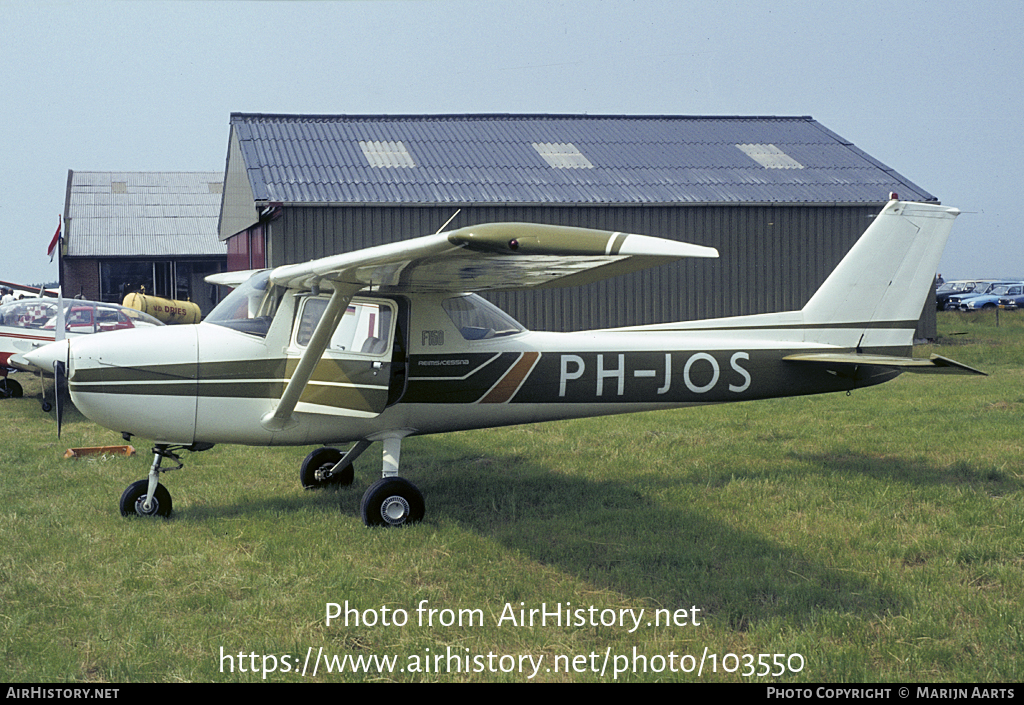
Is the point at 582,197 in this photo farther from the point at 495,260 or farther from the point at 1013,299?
the point at 1013,299

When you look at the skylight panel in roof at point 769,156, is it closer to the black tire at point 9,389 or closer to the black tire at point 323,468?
the black tire at point 323,468

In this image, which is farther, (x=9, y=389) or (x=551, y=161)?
(x=551, y=161)

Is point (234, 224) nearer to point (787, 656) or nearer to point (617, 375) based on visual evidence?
point (617, 375)

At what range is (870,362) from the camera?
24.8ft

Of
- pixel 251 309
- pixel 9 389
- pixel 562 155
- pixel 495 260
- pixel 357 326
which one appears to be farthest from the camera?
pixel 562 155

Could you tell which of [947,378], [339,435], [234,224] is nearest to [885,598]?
[339,435]

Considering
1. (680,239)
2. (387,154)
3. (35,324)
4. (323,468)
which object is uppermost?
(387,154)

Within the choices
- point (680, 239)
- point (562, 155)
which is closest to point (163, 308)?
point (562, 155)

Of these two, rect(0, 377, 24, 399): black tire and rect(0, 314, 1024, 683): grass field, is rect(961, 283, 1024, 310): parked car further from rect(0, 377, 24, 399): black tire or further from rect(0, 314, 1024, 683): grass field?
rect(0, 377, 24, 399): black tire

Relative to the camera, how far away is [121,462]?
9055 millimetres

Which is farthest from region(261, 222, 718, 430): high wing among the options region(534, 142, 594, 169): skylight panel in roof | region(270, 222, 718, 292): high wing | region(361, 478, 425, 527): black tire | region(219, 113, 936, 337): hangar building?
region(534, 142, 594, 169): skylight panel in roof

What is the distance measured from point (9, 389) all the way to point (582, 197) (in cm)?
1228

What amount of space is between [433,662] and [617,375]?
378 cm

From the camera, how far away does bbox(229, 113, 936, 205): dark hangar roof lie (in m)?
19.1
